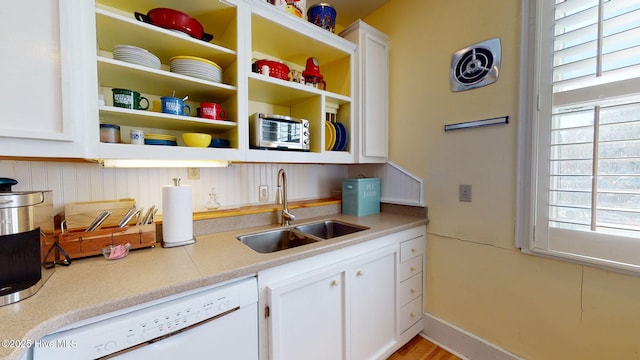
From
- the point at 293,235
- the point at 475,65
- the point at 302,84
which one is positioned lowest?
the point at 293,235

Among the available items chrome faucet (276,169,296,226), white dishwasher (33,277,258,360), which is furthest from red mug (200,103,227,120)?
white dishwasher (33,277,258,360)

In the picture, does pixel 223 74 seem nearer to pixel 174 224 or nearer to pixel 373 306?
pixel 174 224

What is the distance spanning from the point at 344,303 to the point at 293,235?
51 cm

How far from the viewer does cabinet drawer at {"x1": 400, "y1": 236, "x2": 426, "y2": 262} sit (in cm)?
158

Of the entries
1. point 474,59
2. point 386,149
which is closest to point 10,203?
point 386,149

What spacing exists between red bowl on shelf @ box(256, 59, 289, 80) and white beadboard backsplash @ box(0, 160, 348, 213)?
0.64 meters

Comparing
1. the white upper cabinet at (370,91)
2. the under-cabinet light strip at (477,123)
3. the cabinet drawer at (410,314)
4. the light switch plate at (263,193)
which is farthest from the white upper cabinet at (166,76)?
the cabinet drawer at (410,314)

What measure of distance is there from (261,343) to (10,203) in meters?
0.95

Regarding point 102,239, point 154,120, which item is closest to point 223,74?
point 154,120

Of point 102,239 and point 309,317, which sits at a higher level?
point 102,239

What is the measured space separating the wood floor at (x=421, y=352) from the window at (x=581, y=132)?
2.92 feet

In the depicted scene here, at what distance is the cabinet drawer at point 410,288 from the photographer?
5.22 ft

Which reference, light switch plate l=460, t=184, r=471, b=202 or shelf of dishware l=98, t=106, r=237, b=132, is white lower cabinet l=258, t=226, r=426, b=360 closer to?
light switch plate l=460, t=184, r=471, b=202

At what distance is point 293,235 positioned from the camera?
1536mm
